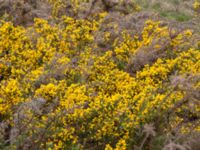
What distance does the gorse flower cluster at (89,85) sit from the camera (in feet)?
22.0

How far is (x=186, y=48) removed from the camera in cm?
1037

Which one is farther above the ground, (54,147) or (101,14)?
(101,14)

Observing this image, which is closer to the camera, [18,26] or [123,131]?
[123,131]

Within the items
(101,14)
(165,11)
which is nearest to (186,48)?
(101,14)

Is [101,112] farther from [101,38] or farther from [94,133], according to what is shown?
[101,38]

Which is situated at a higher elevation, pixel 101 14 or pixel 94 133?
pixel 101 14

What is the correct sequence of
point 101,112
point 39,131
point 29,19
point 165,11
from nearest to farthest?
point 39,131 → point 101,112 → point 29,19 → point 165,11

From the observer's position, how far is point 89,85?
8.50 m

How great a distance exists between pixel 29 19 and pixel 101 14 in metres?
2.05

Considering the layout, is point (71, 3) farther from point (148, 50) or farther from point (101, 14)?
point (148, 50)

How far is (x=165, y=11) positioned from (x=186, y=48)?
3.85m

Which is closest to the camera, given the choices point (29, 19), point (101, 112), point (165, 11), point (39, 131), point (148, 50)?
point (39, 131)

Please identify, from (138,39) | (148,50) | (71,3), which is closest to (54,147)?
(148,50)

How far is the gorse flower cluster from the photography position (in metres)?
6.71
